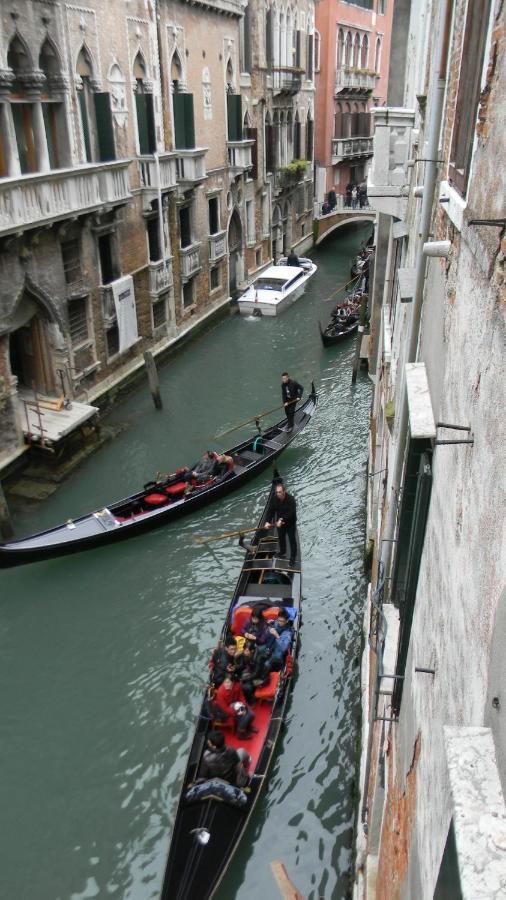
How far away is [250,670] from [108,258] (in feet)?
32.5

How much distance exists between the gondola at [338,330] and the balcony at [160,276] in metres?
3.84

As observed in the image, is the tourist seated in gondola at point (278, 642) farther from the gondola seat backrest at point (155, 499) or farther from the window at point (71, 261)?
the window at point (71, 261)

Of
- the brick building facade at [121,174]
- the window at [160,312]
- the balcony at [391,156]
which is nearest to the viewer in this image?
the balcony at [391,156]

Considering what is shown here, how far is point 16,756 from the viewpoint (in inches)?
279

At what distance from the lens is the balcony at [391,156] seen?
23.7 ft

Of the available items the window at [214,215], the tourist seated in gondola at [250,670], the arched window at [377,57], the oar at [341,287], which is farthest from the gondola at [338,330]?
the arched window at [377,57]

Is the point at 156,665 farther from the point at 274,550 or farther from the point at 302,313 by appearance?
the point at 302,313

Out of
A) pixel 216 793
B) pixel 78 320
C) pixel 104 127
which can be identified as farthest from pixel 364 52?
pixel 216 793

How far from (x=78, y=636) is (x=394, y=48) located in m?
9.12

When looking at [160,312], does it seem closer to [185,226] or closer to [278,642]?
[185,226]

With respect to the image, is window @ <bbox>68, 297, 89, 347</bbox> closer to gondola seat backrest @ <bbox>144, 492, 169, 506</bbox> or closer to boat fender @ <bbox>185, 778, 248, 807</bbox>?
gondola seat backrest @ <bbox>144, 492, 169, 506</bbox>

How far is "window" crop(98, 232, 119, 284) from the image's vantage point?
14180 mm

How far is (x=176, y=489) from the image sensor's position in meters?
10.9

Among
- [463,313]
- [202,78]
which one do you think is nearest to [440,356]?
[463,313]
